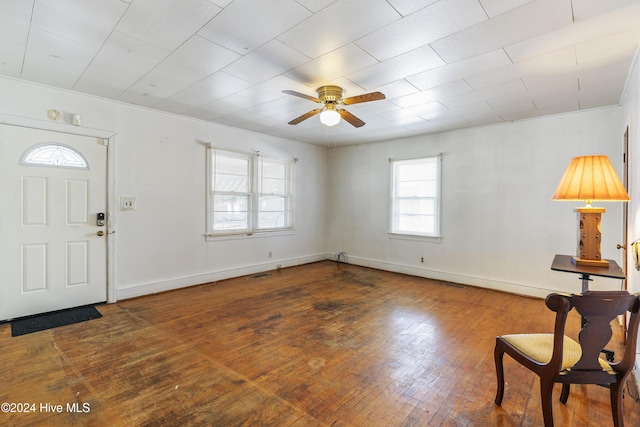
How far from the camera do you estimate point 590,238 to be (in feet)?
7.63

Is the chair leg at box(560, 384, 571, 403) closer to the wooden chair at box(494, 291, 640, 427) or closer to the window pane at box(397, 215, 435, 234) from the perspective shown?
the wooden chair at box(494, 291, 640, 427)

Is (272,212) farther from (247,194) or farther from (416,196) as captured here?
(416,196)

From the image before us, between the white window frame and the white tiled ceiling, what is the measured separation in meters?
1.54

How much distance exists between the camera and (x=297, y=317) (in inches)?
138

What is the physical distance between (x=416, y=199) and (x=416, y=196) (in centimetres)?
6

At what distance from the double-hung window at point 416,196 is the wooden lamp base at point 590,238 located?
2.99 m

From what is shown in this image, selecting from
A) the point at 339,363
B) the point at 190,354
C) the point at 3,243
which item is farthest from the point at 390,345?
the point at 3,243

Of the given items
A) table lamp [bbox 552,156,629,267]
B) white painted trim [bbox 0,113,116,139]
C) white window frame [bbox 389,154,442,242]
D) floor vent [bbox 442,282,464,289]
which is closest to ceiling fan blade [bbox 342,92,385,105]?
table lamp [bbox 552,156,629,267]

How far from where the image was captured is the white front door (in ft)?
10.6

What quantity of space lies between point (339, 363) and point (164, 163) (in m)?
3.67

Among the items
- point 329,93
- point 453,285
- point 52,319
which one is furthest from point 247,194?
point 453,285

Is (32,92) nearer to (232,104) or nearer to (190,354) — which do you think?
(232,104)

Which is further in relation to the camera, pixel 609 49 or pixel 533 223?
pixel 533 223

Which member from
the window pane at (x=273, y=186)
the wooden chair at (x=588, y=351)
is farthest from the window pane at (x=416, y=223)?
the wooden chair at (x=588, y=351)
